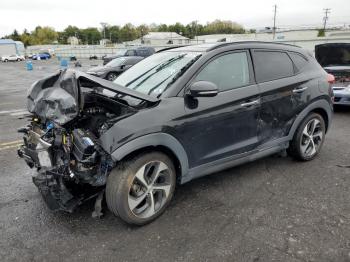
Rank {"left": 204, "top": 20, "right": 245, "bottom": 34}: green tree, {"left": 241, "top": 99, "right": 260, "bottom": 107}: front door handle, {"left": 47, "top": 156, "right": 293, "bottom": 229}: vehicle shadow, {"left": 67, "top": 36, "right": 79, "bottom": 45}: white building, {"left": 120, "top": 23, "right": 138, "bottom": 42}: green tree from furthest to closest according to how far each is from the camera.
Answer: {"left": 67, "top": 36, "right": 79, "bottom": 45}: white building < {"left": 120, "top": 23, "right": 138, "bottom": 42}: green tree < {"left": 204, "top": 20, "right": 245, "bottom": 34}: green tree < {"left": 241, "top": 99, "right": 260, "bottom": 107}: front door handle < {"left": 47, "top": 156, "right": 293, "bottom": 229}: vehicle shadow

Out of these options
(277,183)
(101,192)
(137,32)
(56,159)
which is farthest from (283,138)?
(137,32)

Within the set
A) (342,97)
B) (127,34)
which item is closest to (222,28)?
(127,34)

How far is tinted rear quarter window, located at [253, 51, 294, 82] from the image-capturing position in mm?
3938

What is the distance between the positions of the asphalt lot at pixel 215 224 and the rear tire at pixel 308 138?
9.9 inches

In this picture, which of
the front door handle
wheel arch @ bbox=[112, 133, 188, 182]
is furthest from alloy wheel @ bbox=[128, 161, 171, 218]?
the front door handle

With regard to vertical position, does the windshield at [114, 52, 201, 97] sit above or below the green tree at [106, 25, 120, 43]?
below

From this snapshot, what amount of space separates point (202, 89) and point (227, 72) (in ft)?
2.28

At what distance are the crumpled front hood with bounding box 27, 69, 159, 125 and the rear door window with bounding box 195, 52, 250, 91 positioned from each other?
0.75 metres

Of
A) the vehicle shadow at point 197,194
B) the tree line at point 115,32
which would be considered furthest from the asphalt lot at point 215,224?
the tree line at point 115,32

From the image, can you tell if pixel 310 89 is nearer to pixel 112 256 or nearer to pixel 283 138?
pixel 283 138

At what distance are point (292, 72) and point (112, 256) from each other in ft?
10.4

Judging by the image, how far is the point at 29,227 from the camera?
10.5 ft

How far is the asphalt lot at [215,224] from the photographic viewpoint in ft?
9.09

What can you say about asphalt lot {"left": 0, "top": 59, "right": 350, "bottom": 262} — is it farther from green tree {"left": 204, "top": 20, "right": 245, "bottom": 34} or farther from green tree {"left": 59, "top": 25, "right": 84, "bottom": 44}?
green tree {"left": 59, "top": 25, "right": 84, "bottom": 44}
